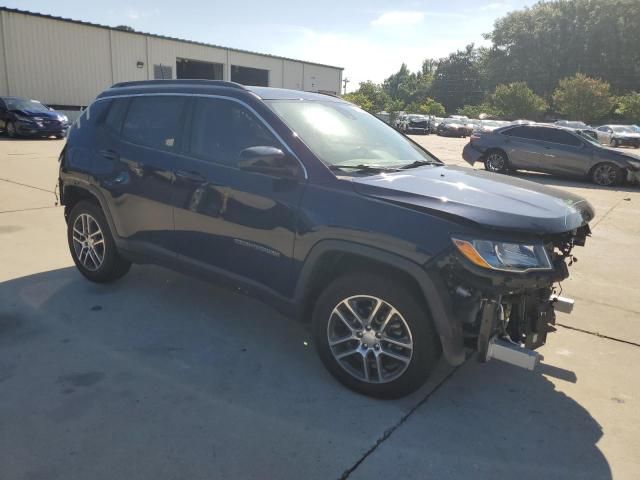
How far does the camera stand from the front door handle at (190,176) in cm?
373

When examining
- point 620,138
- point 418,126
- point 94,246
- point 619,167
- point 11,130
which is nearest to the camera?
point 94,246

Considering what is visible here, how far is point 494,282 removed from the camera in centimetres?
267

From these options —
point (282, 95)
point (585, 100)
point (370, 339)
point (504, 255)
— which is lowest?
point (370, 339)

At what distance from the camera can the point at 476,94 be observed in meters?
90.8

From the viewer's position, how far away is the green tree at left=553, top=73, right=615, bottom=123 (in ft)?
174

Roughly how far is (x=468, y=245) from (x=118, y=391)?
2.20 meters

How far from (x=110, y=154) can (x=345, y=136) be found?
2073 mm

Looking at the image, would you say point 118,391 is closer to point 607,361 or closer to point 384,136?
point 384,136

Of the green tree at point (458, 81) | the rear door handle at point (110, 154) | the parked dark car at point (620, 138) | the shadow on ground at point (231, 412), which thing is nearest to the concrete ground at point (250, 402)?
the shadow on ground at point (231, 412)

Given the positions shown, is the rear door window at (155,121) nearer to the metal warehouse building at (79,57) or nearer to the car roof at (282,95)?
the car roof at (282,95)

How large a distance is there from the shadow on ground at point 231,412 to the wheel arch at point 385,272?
474mm

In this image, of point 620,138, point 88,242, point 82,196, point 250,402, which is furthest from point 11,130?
point 620,138

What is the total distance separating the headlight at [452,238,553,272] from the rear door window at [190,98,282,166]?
4.80ft

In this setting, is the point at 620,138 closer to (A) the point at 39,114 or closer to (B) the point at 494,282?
(A) the point at 39,114
